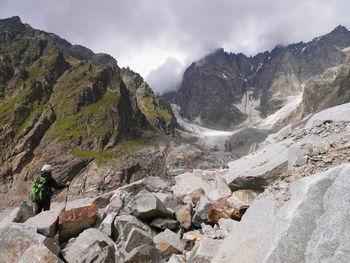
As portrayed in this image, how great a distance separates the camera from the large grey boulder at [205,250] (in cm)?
862

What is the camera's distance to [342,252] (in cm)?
521

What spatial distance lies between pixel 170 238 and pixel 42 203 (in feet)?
23.7

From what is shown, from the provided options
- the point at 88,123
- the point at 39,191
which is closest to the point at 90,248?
the point at 39,191


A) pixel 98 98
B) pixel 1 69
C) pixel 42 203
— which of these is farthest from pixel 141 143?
pixel 42 203

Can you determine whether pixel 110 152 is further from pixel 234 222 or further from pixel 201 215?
pixel 234 222

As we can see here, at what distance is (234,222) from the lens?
1073 centimetres

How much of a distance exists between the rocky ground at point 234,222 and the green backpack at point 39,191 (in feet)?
3.02

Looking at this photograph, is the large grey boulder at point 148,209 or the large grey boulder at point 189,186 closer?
the large grey boulder at point 148,209

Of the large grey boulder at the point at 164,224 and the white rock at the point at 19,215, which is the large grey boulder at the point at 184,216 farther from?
the white rock at the point at 19,215

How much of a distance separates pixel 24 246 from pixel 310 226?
8769 mm

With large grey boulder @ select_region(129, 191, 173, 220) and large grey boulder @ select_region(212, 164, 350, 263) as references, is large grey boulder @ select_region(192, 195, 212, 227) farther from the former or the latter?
large grey boulder @ select_region(212, 164, 350, 263)

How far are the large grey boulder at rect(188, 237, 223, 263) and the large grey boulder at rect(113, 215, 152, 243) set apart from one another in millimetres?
3698

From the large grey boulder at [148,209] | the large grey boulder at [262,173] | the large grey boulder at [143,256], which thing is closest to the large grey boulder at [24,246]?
the large grey boulder at [143,256]

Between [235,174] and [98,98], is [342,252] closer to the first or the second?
[235,174]
